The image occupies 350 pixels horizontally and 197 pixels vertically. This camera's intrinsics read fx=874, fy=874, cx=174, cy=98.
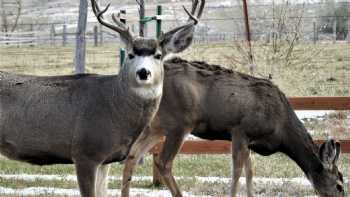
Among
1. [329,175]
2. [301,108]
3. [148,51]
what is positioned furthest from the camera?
[301,108]

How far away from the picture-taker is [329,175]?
10.8 metres

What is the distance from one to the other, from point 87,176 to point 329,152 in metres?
3.36

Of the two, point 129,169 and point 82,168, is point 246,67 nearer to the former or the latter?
point 129,169

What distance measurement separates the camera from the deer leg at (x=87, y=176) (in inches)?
357

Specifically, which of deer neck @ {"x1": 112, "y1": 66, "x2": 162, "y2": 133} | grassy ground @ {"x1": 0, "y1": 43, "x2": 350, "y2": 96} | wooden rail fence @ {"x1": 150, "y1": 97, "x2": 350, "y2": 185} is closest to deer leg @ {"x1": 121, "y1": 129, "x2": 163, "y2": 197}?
wooden rail fence @ {"x1": 150, "y1": 97, "x2": 350, "y2": 185}

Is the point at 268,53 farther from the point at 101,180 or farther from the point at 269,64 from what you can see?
the point at 101,180

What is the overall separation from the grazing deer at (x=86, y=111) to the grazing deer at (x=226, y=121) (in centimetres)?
180

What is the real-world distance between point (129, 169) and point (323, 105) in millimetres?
3599

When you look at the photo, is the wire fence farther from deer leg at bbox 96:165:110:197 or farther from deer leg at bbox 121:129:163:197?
deer leg at bbox 96:165:110:197

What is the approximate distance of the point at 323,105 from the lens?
1325cm

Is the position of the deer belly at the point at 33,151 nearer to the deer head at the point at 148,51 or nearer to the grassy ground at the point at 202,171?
the deer head at the point at 148,51

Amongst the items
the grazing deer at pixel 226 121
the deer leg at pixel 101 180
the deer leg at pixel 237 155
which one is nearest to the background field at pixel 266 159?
the deer leg at pixel 237 155

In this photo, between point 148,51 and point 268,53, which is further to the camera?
point 268,53

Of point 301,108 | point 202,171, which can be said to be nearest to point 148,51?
point 202,171
